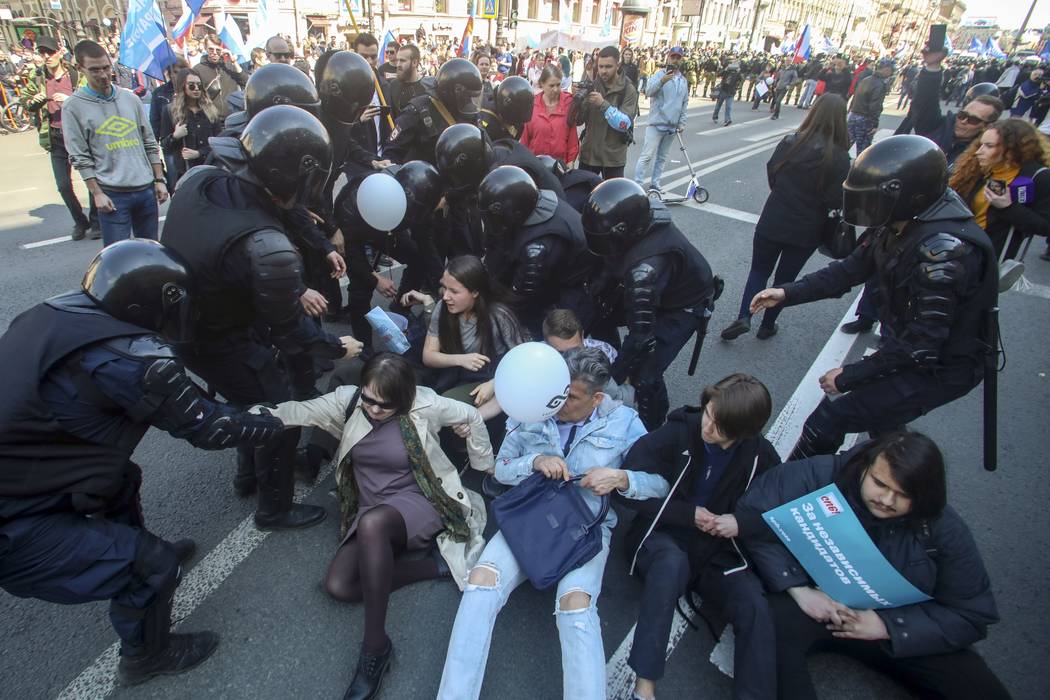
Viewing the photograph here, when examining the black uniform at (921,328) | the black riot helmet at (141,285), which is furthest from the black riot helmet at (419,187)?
the black uniform at (921,328)

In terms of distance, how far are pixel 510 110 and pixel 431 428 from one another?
3637 mm

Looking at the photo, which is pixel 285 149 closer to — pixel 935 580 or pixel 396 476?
pixel 396 476

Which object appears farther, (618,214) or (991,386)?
(618,214)

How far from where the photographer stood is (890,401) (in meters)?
2.60

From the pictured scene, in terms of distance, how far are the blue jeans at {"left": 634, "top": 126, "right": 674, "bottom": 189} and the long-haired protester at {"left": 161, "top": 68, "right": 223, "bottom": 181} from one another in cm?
A: 533

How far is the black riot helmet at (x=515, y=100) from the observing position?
5105 mm

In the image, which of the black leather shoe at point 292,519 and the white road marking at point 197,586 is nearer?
the white road marking at point 197,586

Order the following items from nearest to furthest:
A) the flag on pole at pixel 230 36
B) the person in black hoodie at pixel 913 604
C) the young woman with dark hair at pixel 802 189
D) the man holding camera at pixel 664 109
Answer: the person in black hoodie at pixel 913 604
the young woman with dark hair at pixel 802 189
the man holding camera at pixel 664 109
the flag on pole at pixel 230 36

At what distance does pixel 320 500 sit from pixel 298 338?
97 centimetres

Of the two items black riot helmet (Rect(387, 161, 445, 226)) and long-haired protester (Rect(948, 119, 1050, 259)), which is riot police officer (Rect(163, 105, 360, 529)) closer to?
black riot helmet (Rect(387, 161, 445, 226))

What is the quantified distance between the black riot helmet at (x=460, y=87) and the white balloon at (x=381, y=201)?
1886 millimetres

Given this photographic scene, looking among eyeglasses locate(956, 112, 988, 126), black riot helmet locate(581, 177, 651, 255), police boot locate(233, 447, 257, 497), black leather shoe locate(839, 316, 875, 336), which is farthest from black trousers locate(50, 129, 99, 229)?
eyeglasses locate(956, 112, 988, 126)

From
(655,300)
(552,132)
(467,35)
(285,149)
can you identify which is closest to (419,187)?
(285,149)

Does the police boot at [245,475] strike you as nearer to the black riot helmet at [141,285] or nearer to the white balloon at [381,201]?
the black riot helmet at [141,285]
